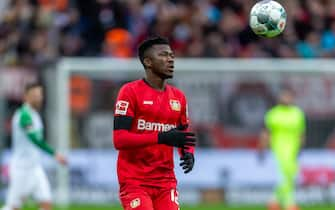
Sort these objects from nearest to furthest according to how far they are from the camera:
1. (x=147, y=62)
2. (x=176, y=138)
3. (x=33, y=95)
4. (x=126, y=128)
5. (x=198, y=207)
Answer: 1. (x=176, y=138)
2. (x=126, y=128)
3. (x=147, y=62)
4. (x=33, y=95)
5. (x=198, y=207)

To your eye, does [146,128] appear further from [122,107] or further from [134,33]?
[134,33]

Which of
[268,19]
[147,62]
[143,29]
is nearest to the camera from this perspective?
[147,62]

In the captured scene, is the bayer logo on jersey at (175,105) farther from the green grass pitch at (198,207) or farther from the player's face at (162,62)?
the green grass pitch at (198,207)

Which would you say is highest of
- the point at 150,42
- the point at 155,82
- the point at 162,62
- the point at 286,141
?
the point at 150,42

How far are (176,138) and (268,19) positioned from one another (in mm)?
2174

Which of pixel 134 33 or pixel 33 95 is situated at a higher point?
pixel 134 33

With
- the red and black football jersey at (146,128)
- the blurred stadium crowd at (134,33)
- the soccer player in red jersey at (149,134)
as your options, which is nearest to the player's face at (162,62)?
the soccer player in red jersey at (149,134)

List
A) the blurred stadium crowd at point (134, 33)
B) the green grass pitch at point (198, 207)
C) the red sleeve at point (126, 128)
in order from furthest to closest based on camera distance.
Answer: the blurred stadium crowd at point (134, 33) < the green grass pitch at point (198, 207) < the red sleeve at point (126, 128)

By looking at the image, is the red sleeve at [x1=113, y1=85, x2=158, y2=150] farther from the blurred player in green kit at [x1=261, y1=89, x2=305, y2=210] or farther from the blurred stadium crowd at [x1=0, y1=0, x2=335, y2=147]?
the blurred stadium crowd at [x1=0, y1=0, x2=335, y2=147]

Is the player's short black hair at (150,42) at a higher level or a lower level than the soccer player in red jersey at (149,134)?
higher

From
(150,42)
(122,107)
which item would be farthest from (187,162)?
(150,42)

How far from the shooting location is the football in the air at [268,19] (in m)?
11.2

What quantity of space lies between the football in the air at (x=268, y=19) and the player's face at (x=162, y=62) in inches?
58.2

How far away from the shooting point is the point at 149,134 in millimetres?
9867
